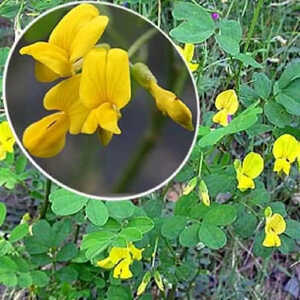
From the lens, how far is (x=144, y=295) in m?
1.41

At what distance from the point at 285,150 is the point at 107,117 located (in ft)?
A: 1.23

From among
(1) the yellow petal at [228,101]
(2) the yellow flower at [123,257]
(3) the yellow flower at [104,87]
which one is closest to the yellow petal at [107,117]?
(3) the yellow flower at [104,87]

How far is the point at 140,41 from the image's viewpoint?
0.77 meters

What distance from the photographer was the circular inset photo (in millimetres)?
763

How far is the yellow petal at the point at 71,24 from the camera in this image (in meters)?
0.78

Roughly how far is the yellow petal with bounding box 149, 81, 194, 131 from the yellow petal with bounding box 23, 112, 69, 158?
10cm

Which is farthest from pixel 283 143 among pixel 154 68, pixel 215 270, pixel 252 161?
pixel 215 270

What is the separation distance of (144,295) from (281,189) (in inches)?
25.5

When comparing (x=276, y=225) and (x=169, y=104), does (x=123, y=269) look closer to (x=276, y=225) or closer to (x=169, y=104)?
(x=276, y=225)

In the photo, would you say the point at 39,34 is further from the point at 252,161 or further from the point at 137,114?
the point at 252,161

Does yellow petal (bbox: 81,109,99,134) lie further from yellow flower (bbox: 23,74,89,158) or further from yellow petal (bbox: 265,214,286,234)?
yellow petal (bbox: 265,214,286,234)

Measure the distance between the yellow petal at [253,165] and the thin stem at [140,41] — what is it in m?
0.33

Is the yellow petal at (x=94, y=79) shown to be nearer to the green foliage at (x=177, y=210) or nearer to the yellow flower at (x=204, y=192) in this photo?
the green foliage at (x=177, y=210)

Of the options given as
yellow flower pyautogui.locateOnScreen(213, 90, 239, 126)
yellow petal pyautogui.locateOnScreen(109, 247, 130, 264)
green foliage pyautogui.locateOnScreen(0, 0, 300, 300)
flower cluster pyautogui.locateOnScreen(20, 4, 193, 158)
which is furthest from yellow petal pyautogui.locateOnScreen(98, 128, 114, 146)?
yellow petal pyautogui.locateOnScreen(109, 247, 130, 264)
